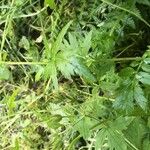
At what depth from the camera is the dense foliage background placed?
112 centimetres

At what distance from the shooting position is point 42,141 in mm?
1588

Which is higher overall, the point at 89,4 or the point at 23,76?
the point at 89,4

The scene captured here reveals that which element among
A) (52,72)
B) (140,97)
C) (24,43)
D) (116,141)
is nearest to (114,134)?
(116,141)

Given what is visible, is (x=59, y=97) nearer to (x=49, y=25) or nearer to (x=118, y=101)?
(x=49, y=25)

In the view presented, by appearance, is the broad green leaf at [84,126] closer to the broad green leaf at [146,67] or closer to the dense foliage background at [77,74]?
the dense foliage background at [77,74]

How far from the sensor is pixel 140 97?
1.11 m

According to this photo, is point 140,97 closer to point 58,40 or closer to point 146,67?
point 146,67

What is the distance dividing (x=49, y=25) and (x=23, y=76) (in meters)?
0.25

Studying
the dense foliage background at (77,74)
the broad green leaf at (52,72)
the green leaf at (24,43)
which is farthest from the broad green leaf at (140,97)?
the green leaf at (24,43)

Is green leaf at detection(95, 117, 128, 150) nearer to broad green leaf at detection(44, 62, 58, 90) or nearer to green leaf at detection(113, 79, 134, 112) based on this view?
green leaf at detection(113, 79, 134, 112)

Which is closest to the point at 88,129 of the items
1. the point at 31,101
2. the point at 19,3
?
the point at 31,101

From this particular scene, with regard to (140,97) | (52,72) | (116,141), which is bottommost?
(116,141)

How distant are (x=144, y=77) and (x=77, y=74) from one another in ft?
1.24

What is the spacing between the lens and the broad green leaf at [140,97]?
3.60 ft
